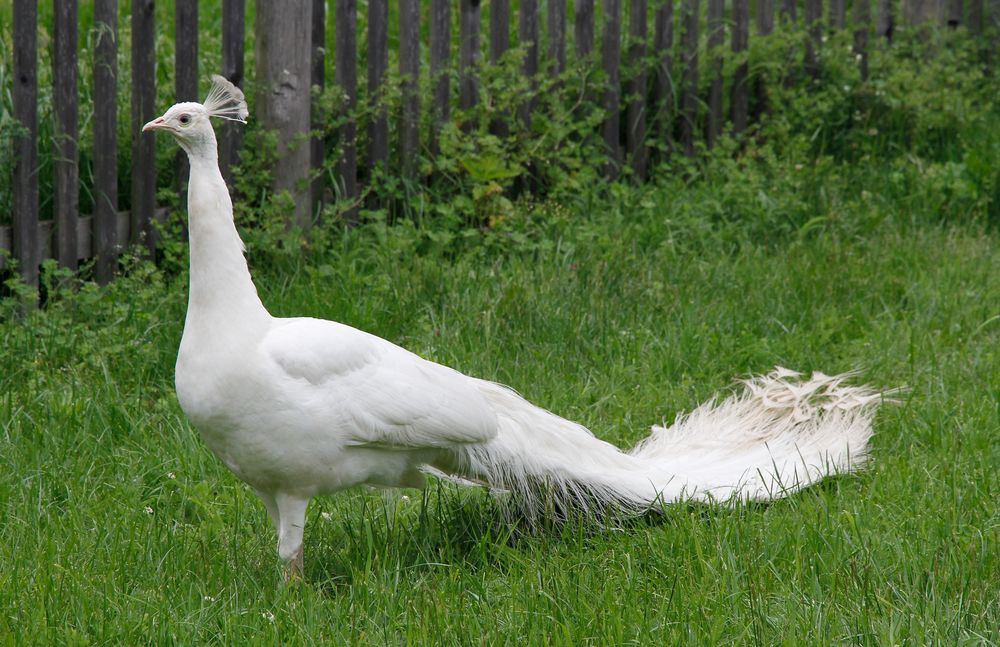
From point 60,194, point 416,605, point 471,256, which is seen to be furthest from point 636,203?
point 416,605

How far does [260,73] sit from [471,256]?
129 centimetres

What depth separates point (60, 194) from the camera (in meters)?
5.41

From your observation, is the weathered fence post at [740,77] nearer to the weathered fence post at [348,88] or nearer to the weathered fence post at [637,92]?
the weathered fence post at [637,92]

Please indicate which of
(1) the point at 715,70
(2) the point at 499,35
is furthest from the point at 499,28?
(1) the point at 715,70

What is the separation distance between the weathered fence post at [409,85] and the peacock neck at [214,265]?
2837 mm

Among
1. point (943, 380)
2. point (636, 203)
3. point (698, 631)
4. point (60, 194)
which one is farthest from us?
point (636, 203)

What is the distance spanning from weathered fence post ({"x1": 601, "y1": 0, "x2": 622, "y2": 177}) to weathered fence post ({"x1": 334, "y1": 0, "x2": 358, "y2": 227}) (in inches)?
61.1

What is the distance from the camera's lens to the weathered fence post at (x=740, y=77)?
25.7 feet

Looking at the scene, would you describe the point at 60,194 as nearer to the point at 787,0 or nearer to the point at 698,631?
the point at 698,631

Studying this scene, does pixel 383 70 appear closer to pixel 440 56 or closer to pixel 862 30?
pixel 440 56

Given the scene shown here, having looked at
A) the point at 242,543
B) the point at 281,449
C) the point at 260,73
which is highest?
the point at 260,73

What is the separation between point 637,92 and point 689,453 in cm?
346

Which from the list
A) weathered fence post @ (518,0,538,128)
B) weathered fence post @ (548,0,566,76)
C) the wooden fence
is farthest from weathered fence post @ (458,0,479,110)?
weathered fence post @ (548,0,566,76)

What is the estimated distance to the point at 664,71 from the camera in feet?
24.8
